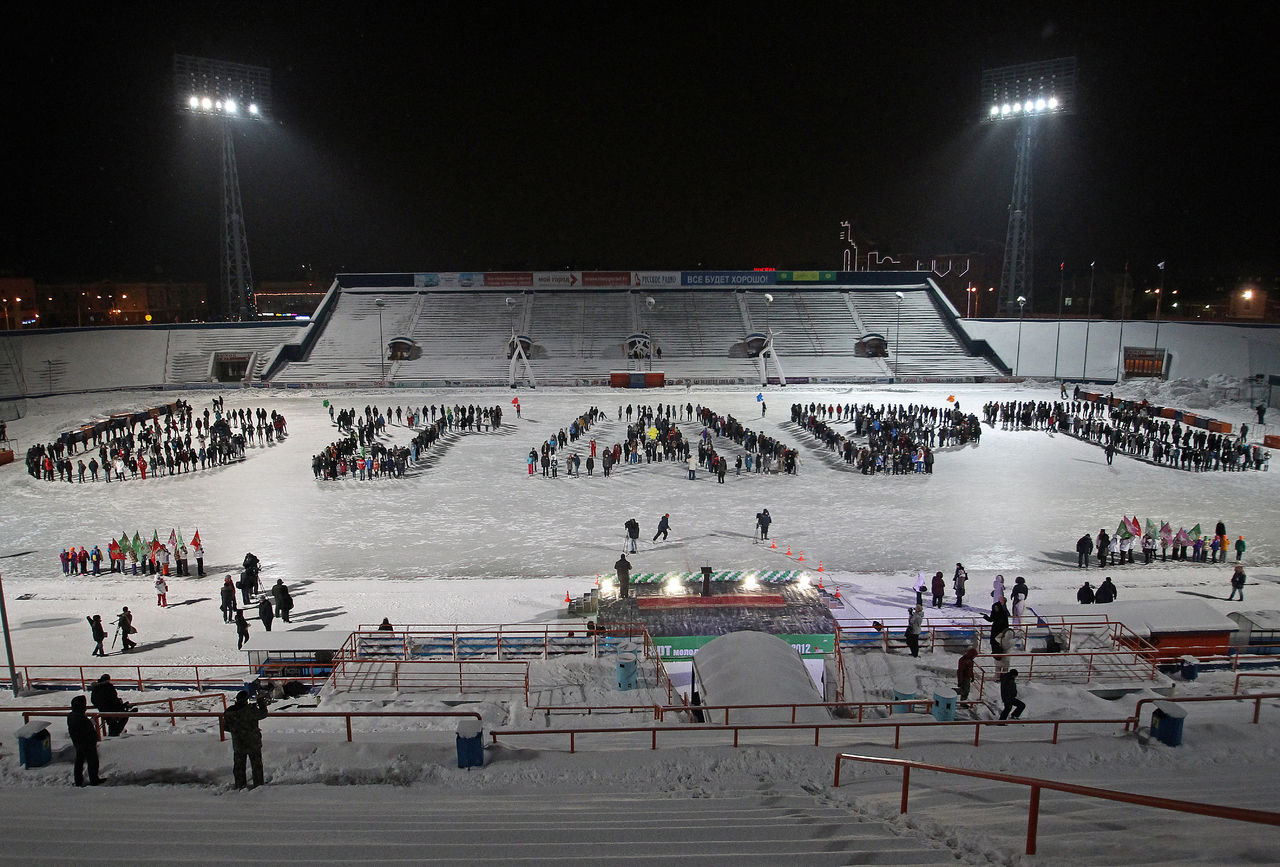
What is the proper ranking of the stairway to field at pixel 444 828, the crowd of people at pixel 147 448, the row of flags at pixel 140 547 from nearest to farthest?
the stairway to field at pixel 444 828 → the row of flags at pixel 140 547 → the crowd of people at pixel 147 448

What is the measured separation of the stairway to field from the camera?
468 cm

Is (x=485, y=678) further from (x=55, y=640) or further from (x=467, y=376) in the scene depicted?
(x=467, y=376)

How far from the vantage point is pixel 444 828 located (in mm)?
5168

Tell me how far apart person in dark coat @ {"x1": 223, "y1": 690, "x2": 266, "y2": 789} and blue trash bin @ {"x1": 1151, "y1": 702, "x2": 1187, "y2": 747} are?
7712 millimetres

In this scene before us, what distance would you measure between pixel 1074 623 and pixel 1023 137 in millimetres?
50443

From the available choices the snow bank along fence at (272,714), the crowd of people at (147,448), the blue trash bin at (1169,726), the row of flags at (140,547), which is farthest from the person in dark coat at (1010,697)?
the crowd of people at (147,448)

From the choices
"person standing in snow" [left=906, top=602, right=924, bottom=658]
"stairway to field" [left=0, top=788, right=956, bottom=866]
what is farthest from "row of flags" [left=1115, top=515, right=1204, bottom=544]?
"stairway to field" [left=0, top=788, right=956, bottom=866]

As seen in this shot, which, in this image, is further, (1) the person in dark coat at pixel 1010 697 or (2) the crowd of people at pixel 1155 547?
(2) the crowd of people at pixel 1155 547

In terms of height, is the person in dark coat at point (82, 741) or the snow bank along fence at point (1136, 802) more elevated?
the snow bank along fence at point (1136, 802)

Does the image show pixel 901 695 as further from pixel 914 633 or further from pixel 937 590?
pixel 937 590

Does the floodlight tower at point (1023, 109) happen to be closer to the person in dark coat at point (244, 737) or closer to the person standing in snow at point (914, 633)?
the person standing in snow at point (914, 633)

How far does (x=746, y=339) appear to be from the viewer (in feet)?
172

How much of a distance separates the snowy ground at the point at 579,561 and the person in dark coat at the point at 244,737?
269 millimetres

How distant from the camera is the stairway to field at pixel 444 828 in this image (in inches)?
184
